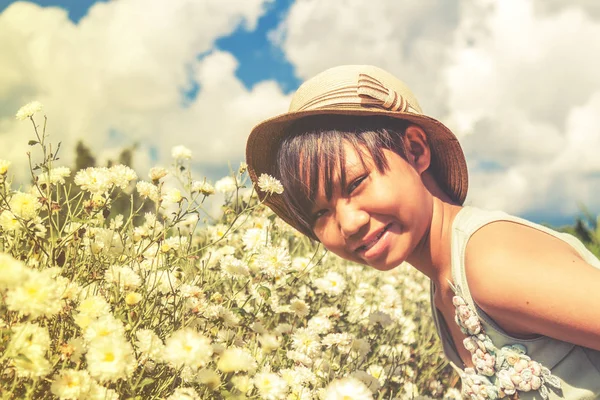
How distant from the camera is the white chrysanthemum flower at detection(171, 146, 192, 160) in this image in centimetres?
223

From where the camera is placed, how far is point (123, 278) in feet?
4.44

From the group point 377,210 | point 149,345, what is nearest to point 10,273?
point 149,345

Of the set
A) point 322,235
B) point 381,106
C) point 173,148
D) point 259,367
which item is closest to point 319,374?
point 259,367

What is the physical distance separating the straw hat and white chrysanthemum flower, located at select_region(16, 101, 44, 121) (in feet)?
2.29

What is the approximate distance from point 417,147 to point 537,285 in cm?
65

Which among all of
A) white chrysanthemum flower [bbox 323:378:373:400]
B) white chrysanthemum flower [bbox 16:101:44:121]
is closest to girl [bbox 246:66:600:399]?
white chrysanthemum flower [bbox 323:378:373:400]

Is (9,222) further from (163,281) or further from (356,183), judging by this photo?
(356,183)

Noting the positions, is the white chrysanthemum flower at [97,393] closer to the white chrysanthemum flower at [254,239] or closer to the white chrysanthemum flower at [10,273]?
the white chrysanthemum flower at [10,273]

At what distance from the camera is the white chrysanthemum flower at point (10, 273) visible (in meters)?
0.84

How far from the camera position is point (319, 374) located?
1.61 metres

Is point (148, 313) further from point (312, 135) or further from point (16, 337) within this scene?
point (312, 135)

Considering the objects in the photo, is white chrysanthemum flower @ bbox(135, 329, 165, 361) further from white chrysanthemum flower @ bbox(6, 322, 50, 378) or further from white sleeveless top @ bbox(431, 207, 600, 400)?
white sleeveless top @ bbox(431, 207, 600, 400)

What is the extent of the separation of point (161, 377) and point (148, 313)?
0.16 metres

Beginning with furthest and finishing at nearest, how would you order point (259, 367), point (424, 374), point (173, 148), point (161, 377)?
1. point (424, 374)
2. point (173, 148)
3. point (259, 367)
4. point (161, 377)
